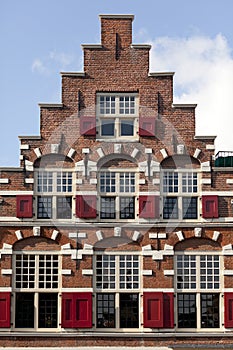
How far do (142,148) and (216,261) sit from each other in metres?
5.17

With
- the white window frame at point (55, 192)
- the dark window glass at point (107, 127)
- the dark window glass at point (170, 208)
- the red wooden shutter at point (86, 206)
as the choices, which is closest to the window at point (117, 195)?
the red wooden shutter at point (86, 206)

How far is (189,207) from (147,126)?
3.53 metres

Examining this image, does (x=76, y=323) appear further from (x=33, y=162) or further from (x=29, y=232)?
(x=33, y=162)

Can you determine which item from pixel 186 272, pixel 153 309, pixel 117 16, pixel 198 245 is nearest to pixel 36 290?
pixel 153 309

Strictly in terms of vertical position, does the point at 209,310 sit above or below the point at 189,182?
below

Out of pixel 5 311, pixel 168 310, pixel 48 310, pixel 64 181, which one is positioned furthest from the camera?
pixel 64 181

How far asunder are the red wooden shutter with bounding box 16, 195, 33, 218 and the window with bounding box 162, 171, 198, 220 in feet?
16.8

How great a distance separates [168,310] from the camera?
27281 mm

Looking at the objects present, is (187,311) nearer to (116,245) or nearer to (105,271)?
(105,271)

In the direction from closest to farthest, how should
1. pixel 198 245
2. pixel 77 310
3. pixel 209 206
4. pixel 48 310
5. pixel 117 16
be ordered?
pixel 77 310 → pixel 48 310 → pixel 198 245 → pixel 209 206 → pixel 117 16

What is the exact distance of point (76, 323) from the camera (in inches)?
1062

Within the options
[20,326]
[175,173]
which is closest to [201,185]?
[175,173]

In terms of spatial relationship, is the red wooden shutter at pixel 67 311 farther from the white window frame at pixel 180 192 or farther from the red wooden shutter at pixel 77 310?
the white window frame at pixel 180 192

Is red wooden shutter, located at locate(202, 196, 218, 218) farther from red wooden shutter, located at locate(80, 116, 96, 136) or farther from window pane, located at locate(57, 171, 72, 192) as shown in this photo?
window pane, located at locate(57, 171, 72, 192)
